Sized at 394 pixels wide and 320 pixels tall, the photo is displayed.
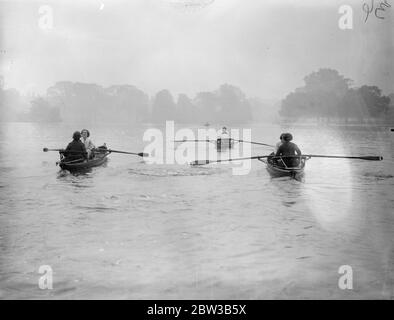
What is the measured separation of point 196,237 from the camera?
39.5 ft

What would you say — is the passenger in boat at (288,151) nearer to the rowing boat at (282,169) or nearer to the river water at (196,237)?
the rowing boat at (282,169)

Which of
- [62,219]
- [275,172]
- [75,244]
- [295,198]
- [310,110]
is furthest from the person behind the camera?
[310,110]

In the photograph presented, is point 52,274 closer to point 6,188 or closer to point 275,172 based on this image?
point 6,188

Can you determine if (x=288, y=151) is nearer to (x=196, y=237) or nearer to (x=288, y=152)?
(x=288, y=152)

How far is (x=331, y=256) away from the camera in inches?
412

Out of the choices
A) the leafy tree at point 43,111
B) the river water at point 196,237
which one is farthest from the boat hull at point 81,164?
the leafy tree at point 43,111

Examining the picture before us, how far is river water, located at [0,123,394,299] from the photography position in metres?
8.56

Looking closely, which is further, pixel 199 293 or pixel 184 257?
pixel 184 257

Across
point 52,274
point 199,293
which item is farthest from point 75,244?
point 199,293

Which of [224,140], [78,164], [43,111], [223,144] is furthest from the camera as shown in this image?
[43,111]

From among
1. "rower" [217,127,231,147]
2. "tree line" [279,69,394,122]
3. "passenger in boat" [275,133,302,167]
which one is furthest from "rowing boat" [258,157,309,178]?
"tree line" [279,69,394,122]

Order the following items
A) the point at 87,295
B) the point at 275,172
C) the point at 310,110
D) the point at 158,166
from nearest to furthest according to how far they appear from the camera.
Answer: the point at 87,295 → the point at 275,172 → the point at 158,166 → the point at 310,110

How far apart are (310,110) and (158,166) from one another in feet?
393

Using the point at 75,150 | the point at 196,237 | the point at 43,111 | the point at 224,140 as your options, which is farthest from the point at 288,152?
the point at 43,111
